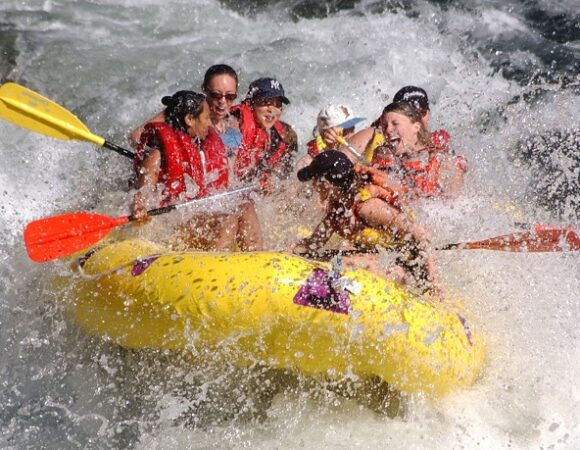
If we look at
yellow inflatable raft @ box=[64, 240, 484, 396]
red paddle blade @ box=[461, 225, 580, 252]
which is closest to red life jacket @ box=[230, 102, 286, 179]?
yellow inflatable raft @ box=[64, 240, 484, 396]

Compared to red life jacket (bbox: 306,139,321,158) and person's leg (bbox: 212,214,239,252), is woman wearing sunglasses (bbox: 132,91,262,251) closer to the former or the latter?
person's leg (bbox: 212,214,239,252)

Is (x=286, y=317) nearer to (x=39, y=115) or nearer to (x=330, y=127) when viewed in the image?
(x=330, y=127)

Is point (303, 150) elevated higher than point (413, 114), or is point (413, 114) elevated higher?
point (413, 114)

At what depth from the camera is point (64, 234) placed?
297 centimetres

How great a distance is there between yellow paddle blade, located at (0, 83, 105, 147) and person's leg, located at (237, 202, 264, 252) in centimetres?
87

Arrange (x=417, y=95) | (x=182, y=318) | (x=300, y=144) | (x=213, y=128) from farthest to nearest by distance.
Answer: (x=300, y=144) → (x=417, y=95) → (x=213, y=128) → (x=182, y=318)

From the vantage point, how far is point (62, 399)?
2.96m

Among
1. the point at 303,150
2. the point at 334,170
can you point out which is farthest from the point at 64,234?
the point at 303,150

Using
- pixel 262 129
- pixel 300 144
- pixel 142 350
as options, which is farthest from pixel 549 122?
pixel 142 350

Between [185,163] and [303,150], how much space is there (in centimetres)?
186

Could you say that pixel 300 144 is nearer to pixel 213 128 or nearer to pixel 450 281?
pixel 213 128

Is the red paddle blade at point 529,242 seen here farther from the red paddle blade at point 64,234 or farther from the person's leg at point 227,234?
the red paddle blade at point 64,234

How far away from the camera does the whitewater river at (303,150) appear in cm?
283

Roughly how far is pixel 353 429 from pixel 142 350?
845 millimetres
